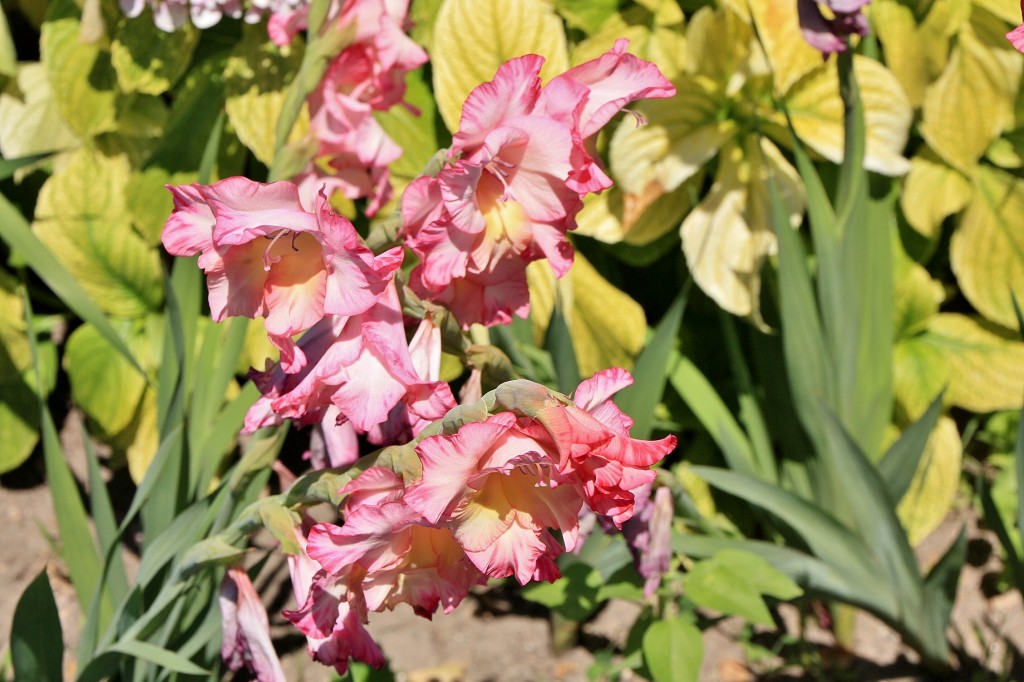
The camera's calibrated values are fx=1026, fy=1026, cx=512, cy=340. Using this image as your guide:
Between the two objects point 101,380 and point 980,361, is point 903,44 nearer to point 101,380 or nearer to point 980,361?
point 980,361

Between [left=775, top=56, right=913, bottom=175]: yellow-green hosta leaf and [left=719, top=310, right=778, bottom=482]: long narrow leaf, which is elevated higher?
[left=775, top=56, right=913, bottom=175]: yellow-green hosta leaf

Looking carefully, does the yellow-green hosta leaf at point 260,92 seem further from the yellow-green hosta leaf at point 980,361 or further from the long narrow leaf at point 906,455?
the yellow-green hosta leaf at point 980,361

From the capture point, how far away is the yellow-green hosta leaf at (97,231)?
5.51ft

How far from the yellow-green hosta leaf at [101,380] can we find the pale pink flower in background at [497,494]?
1.22 metres

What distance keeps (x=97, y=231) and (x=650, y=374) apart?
0.95 metres

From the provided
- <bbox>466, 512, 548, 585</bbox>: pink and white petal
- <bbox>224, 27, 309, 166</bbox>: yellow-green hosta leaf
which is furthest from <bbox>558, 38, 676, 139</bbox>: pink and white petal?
<bbox>224, 27, 309, 166</bbox>: yellow-green hosta leaf

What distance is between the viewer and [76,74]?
5.47 feet

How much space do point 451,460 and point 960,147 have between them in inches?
52.3

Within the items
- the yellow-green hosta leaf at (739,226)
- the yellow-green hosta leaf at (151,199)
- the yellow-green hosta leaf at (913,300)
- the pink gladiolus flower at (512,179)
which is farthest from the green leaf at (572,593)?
the yellow-green hosta leaf at (151,199)

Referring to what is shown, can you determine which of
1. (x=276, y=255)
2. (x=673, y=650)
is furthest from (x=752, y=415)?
(x=276, y=255)

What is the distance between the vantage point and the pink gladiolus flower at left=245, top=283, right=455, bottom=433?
697 millimetres

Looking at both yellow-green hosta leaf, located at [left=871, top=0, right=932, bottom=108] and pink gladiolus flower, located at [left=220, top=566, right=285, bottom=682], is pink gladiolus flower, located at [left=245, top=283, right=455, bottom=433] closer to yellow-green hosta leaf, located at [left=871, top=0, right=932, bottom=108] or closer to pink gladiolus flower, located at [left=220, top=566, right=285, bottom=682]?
pink gladiolus flower, located at [left=220, top=566, right=285, bottom=682]

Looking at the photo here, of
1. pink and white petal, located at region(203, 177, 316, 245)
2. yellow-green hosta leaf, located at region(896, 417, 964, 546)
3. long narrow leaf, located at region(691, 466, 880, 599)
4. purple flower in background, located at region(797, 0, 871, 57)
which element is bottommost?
yellow-green hosta leaf, located at region(896, 417, 964, 546)

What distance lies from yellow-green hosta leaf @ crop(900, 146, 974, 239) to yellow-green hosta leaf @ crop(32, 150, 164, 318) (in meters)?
1.24
